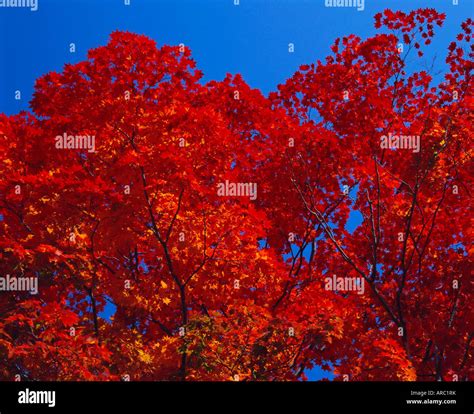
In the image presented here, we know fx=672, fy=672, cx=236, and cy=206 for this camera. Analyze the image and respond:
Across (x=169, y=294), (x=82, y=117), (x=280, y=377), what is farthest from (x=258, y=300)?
(x=82, y=117)

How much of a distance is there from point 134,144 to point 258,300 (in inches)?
192

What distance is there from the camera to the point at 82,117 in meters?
16.5

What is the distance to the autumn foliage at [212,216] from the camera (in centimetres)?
1520

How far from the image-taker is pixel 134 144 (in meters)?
15.5

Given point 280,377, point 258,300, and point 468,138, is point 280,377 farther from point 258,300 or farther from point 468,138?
point 468,138

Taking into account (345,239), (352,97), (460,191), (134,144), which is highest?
(352,97)

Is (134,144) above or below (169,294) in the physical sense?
above

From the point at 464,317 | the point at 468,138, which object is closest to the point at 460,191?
the point at 468,138

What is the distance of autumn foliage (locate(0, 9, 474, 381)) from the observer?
15.2 metres

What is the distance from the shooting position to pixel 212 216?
617 inches

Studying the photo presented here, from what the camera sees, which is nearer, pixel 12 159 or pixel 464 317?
pixel 464 317
